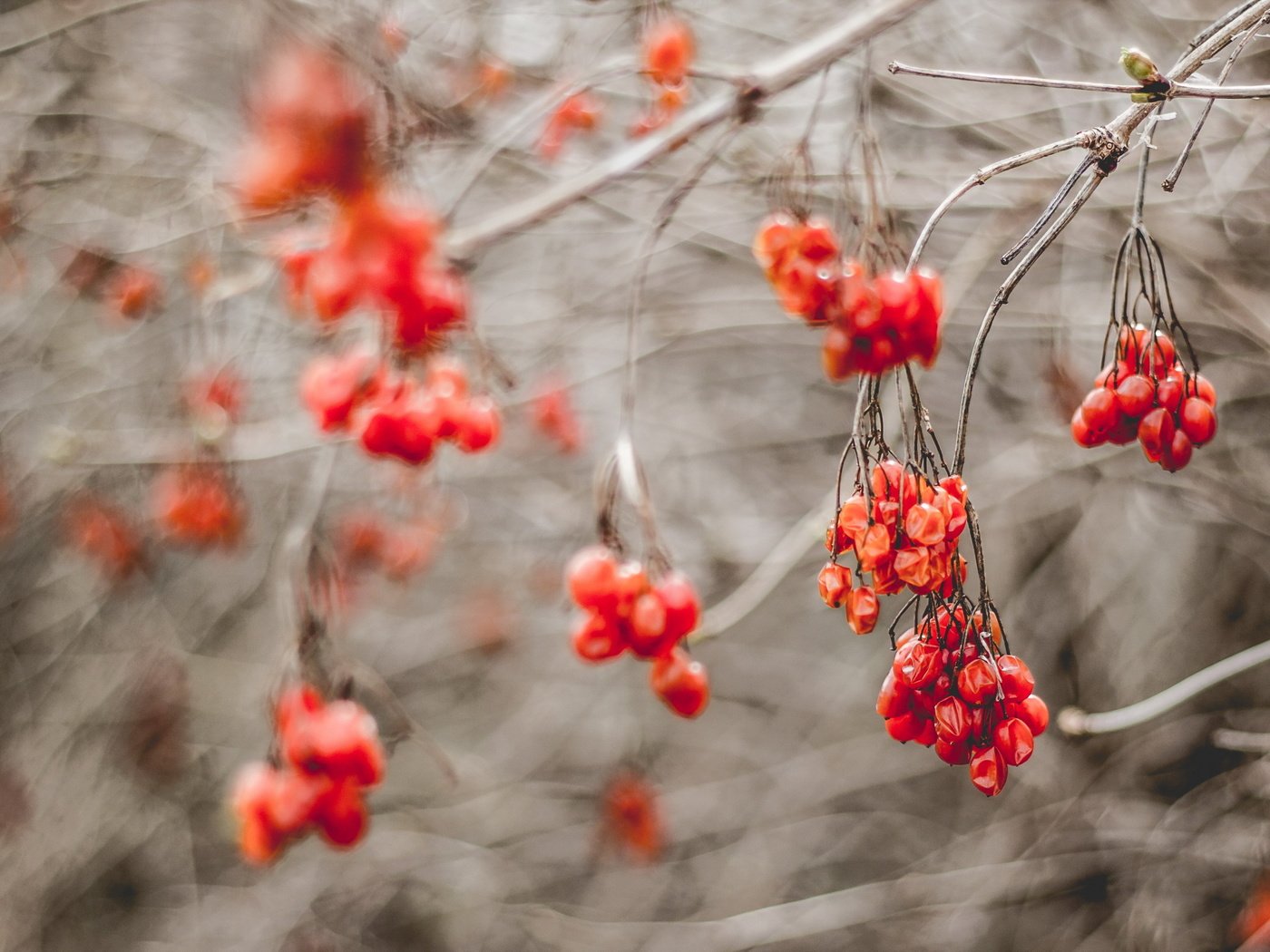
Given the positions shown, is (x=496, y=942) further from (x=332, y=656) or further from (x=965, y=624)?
(x=965, y=624)

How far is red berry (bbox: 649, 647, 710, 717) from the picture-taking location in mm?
1302

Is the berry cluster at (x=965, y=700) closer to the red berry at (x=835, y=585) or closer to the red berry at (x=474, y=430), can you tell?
the red berry at (x=835, y=585)

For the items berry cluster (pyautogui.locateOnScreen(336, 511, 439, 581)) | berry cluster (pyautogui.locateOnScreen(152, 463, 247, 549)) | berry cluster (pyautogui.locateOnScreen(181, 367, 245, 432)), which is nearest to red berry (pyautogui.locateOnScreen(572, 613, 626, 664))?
berry cluster (pyautogui.locateOnScreen(181, 367, 245, 432))

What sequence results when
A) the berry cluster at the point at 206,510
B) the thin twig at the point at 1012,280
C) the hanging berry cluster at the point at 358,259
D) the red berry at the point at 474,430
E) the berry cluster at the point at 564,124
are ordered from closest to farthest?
the thin twig at the point at 1012,280, the hanging berry cluster at the point at 358,259, the red berry at the point at 474,430, the berry cluster at the point at 564,124, the berry cluster at the point at 206,510

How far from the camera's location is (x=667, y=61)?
2.20 metres

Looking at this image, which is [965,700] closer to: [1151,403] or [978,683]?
[978,683]

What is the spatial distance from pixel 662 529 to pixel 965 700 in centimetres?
349

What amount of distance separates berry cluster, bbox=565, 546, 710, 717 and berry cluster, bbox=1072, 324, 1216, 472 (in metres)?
0.56

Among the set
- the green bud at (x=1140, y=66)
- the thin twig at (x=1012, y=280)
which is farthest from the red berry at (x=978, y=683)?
the green bud at (x=1140, y=66)

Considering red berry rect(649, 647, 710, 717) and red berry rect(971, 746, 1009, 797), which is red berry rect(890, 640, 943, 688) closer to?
red berry rect(971, 746, 1009, 797)

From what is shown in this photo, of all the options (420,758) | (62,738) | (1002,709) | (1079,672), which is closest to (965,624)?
(1002,709)

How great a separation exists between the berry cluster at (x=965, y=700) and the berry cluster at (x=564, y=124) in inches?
82.0

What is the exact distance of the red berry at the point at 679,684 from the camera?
1302 millimetres

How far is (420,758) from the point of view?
469 cm
